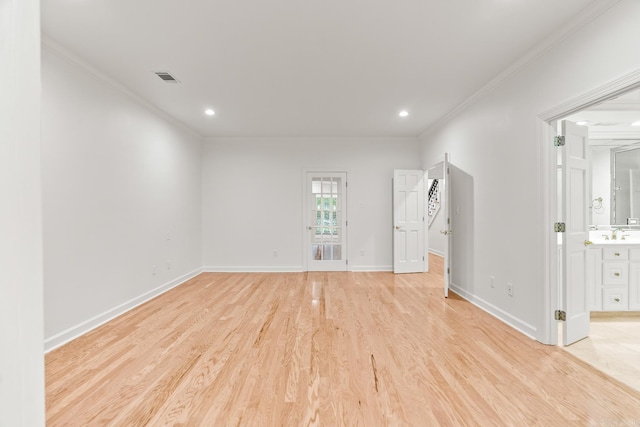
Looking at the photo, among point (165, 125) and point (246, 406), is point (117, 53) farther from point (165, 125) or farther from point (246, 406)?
point (246, 406)

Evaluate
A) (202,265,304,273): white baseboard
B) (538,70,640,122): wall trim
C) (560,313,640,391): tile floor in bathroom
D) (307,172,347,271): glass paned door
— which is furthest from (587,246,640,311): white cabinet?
(202,265,304,273): white baseboard

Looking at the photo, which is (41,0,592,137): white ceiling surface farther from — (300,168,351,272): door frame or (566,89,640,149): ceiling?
(300,168,351,272): door frame

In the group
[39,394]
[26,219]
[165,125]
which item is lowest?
[39,394]

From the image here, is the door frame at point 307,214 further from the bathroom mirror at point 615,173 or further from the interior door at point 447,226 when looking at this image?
the bathroom mirror at point 615,173

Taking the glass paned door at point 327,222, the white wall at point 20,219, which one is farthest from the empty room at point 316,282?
the glass paned door at point 327,222

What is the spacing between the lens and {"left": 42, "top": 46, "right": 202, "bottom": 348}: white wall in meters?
2.61

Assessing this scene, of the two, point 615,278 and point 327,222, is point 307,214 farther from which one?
point 615,278

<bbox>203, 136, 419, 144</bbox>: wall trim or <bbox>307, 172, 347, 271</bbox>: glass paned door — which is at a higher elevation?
<bbox>203, 136, 419, 144</bbox>: wall trim

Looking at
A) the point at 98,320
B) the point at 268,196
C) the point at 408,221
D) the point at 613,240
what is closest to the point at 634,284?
the point at 613,240

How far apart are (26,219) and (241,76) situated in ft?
10.5

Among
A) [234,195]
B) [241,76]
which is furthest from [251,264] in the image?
[241,76]

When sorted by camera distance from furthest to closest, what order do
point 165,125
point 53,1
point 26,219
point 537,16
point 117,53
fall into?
1. point 165,125
2. point 117,53
3. point 537,16
4. point 53,1
5. point 26,219

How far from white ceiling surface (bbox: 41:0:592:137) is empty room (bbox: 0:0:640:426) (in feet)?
0.07

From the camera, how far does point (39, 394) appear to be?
439 millimetres
